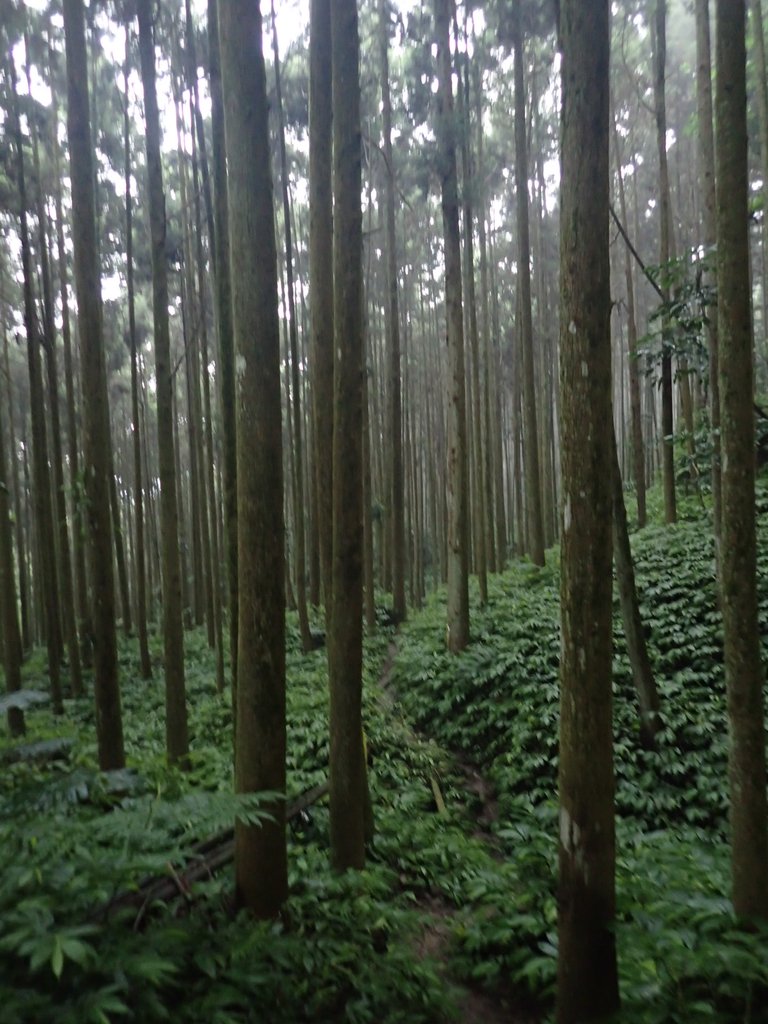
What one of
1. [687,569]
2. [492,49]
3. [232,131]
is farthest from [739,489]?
[492,49]

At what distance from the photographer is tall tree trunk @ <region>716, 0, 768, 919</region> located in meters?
3.51

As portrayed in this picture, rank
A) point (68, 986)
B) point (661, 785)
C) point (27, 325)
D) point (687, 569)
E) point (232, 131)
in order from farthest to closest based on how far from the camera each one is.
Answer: point (687, 569), point (27, 325), point (661, 785), point (232, 131), point (68, 986)

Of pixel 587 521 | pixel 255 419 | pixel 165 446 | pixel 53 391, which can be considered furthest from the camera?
pixel 53 391

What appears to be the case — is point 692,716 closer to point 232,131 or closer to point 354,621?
point 354,621

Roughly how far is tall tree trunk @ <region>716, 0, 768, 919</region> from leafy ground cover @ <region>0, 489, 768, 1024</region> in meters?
0.40

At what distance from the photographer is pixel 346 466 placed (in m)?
4.46

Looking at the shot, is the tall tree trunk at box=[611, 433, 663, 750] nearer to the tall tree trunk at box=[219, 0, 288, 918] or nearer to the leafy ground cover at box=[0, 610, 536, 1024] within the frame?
the leafy ground cover at box=[0, 610, 536, 1024]

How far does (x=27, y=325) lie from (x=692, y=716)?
30.0 ft

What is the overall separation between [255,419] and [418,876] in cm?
367

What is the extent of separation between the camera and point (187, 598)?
82.9ft

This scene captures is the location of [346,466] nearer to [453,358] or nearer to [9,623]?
[453,358]

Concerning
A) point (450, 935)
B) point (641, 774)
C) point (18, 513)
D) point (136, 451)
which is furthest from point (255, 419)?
point (18, 513)

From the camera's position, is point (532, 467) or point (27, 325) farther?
point (532, 467)

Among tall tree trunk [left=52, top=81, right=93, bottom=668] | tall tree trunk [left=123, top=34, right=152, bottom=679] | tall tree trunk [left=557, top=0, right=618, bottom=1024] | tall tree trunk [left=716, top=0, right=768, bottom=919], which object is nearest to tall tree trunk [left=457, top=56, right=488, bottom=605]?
tall tree trunk [left=123, top=34, right=152, bottom=679]
